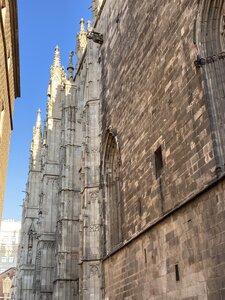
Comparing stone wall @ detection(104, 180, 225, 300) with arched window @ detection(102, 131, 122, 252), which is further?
arched window @ detection(102, 131, 122, 252)

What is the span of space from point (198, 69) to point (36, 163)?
28.0 metres

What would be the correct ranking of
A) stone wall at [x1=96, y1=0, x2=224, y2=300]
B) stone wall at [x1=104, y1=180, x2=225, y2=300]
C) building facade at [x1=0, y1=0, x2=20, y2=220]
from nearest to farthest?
stone wall at [x1=104, y1=180, x2=225, y2=300]
stone wall at [x1=96, y1=0, x2=224, y2=300]
building facade at [x1=0, y1=0, x2=20, y2=220]

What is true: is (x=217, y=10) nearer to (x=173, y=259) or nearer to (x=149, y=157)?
(x=149, y=157)

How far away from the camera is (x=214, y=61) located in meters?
7.62

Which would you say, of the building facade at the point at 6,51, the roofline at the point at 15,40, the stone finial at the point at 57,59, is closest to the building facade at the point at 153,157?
the roofline at the point at 15,40

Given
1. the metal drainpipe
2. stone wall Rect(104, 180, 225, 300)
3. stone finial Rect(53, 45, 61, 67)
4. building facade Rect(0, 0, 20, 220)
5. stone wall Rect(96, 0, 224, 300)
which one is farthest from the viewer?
stone finial Rect(53, 45, 61, 67)

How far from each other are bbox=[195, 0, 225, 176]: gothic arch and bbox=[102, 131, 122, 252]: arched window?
5.24m

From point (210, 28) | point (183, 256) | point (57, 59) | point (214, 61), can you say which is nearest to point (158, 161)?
point (183, 256)

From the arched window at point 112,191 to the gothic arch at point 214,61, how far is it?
206 inches

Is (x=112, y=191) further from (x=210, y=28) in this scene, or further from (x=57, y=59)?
(x=57, y=59)

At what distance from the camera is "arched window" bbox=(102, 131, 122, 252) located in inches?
479

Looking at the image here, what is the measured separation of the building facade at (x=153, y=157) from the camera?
6887 mm

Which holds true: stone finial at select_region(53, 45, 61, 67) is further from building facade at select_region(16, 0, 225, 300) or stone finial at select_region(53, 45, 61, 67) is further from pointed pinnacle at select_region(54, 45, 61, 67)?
building facade at select_region(16, 0, 225, 300)

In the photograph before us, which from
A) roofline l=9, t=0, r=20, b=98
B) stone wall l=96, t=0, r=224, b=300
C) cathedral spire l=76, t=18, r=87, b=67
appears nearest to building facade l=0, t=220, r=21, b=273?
cathedral spire l=76, t=18, r=87, b=67
